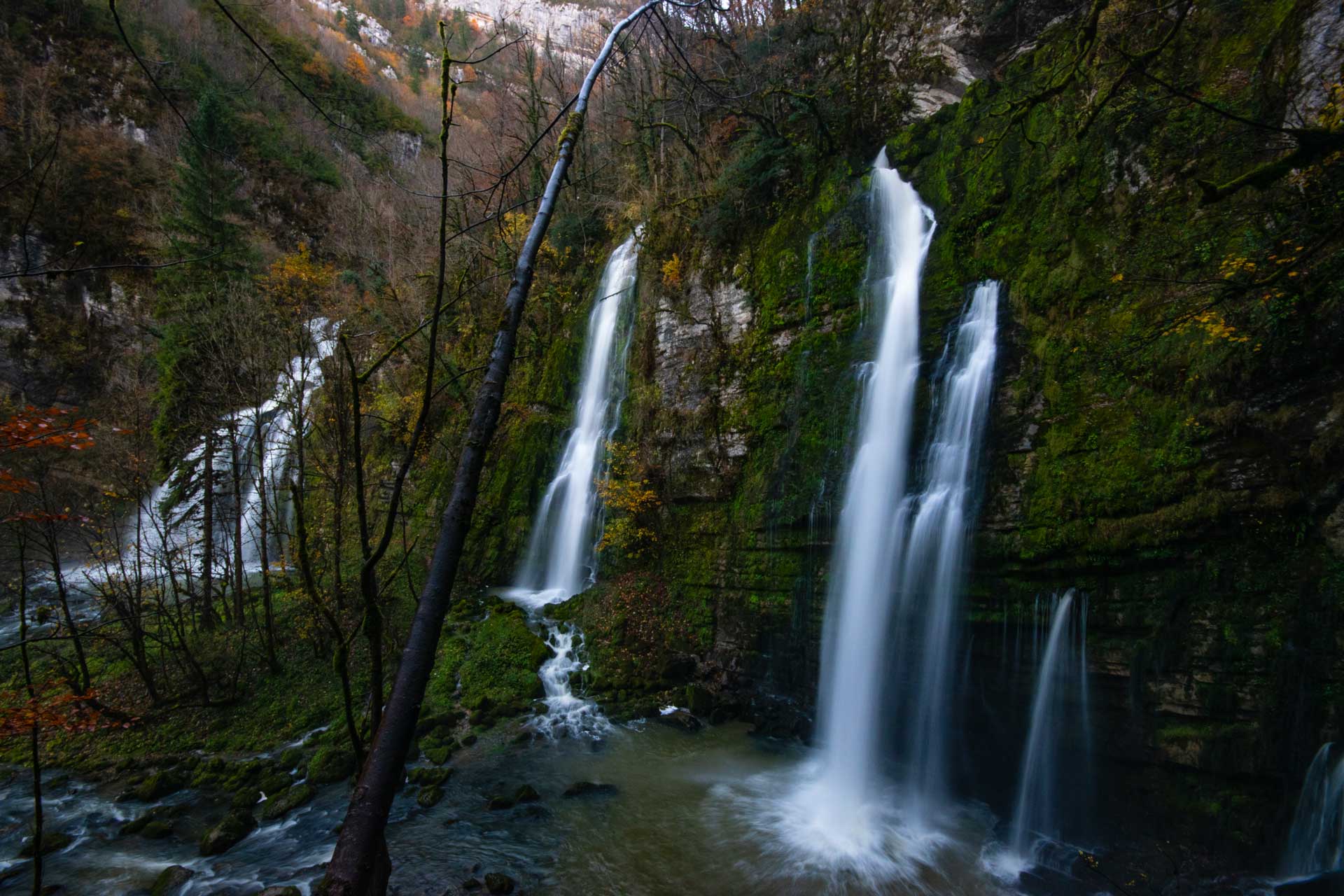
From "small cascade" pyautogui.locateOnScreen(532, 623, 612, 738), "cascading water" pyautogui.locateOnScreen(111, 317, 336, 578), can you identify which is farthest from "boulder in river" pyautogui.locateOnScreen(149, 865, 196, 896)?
"cascading water" pyautogui.locateOnScreen(111, 317, 336, 578)

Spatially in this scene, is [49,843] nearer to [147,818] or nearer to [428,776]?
[147,818]

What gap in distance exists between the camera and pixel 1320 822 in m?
4.89

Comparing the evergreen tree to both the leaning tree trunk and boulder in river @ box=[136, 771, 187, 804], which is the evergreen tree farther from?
the leaning tree trunk

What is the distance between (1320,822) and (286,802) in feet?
34.9

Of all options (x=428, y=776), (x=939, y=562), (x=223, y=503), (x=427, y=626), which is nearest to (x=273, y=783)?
(x=428, y=776)

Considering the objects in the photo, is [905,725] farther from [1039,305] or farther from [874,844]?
[1039,305]

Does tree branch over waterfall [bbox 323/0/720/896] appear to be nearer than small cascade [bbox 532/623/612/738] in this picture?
Yes

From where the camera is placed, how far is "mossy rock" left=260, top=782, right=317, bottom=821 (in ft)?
22.3

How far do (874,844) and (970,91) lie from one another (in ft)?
39.1

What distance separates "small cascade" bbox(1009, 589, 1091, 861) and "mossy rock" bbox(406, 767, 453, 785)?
693 cm

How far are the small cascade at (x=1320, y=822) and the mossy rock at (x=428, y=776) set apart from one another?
8.87 meters

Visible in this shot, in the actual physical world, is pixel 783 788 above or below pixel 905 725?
below

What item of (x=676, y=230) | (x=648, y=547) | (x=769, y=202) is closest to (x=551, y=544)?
(x=648, y=547)

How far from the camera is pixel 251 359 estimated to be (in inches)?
357
